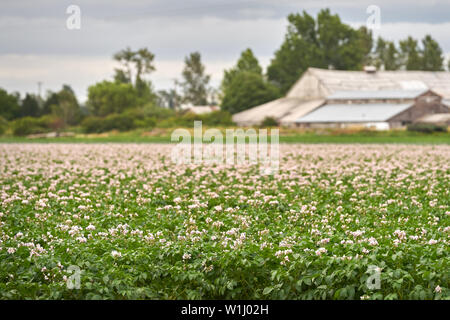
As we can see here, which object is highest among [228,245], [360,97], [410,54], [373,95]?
[410,54]

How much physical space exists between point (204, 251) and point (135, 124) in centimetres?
6010

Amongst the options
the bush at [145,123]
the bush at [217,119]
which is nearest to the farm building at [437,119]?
the bush at [217,119]

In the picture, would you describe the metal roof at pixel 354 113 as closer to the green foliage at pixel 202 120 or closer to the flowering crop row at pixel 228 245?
the green foliage at pixel 202 120

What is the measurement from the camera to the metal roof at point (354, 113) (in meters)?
63.2

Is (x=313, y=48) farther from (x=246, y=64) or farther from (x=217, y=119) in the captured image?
(x=217, y=119)

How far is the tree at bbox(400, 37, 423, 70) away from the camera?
102625mm

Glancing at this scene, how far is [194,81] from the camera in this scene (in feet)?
346

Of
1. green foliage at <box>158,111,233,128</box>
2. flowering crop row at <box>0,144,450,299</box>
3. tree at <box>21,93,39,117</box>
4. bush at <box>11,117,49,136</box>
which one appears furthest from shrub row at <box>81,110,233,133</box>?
flowering crop row at <box>0,144,450,299</box>

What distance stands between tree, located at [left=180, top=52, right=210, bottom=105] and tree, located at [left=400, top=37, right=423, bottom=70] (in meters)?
37.5

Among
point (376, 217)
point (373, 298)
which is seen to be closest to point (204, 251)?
point (373, 298)

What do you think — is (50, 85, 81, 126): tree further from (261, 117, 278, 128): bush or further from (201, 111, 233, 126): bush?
(261, 117, 278, 128): bush

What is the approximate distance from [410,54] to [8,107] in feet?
235
